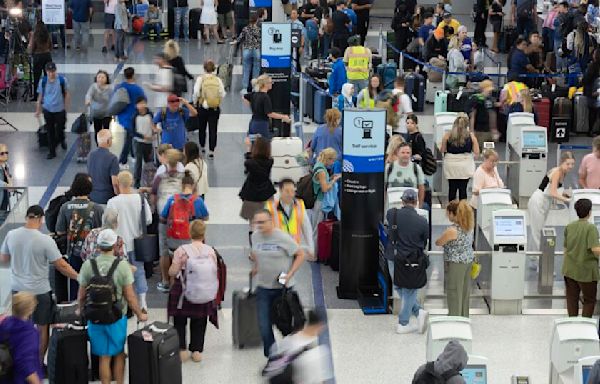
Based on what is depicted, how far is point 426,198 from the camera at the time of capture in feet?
47.9

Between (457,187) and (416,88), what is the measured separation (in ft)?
21.6

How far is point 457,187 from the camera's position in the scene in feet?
53.2

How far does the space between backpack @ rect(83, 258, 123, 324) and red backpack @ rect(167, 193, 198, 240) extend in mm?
1925

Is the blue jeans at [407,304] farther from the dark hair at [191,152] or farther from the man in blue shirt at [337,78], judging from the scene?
the man in blue shirt at [337,78]

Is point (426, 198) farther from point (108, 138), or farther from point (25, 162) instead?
point (25, 162)

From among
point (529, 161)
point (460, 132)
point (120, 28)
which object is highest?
point (120, 28)

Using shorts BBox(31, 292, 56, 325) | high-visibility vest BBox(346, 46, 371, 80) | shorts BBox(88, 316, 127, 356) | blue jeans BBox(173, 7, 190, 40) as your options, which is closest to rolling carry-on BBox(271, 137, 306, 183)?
high-visibility vest BBox(346, 46, 371, 80)

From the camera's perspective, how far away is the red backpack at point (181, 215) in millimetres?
12594

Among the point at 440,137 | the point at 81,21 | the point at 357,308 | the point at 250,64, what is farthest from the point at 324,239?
the point at 81,21

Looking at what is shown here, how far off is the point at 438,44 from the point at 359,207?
1159cm

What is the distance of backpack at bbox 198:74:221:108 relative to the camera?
18.2 meters

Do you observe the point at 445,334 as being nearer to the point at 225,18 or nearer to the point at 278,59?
the point at 278,59

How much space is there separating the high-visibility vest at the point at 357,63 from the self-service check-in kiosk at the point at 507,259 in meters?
7.91

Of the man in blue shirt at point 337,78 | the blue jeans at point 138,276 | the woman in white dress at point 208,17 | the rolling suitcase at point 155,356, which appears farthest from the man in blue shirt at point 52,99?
the woman in white dress at point 208,17
